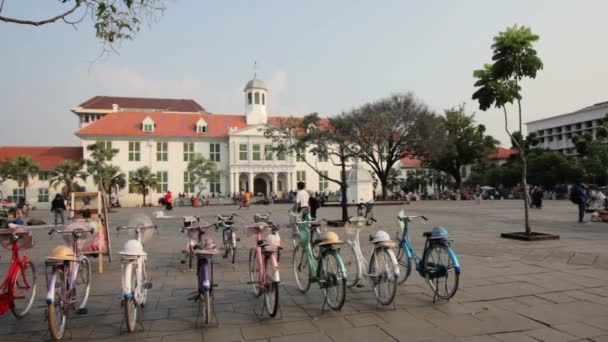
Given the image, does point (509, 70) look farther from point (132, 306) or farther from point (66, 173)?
point (66, 173)

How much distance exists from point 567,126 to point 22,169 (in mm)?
83706

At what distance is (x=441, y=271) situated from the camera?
5.37m

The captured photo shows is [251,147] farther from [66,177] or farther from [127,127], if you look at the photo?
[66,177]

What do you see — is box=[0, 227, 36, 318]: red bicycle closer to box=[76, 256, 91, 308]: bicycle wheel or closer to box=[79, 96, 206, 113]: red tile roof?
box=[76, 256, 91, 308]: bicycle wheel

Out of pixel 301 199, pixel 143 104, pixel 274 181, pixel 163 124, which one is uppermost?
pixel 143 104

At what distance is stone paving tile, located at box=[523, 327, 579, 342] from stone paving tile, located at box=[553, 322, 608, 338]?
3.7 inches

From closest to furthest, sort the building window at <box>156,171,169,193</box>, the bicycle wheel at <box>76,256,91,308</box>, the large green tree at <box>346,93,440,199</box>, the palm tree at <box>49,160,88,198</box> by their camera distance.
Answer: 1. the bicycle wheel at <box>76,256,91,308</box>
2. the large green tree at <box>346,93,440,199</box>
3. the palm tree at <box>49,160,88,198</box>
4. the building window at <box>156,171,169,193</box>

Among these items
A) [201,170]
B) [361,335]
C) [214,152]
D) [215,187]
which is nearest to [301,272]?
[361,335]

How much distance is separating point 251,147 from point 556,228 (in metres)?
44.5

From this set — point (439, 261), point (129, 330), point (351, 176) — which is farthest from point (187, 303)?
point (351, 176)

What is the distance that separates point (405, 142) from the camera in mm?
42938

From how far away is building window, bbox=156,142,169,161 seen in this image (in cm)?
5409

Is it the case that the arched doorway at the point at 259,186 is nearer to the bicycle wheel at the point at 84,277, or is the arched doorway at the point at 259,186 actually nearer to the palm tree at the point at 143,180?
the palm tree at the point at 143,180

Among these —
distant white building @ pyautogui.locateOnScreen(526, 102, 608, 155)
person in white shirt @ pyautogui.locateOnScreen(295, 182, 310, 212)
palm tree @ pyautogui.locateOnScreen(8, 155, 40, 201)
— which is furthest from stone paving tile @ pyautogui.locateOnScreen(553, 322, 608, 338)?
distant white building @ pyautogui.locateOnScreen(526, 102, 608, 155)
